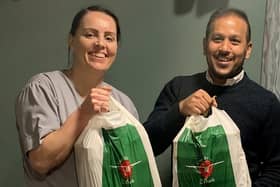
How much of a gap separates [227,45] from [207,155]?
0.43m

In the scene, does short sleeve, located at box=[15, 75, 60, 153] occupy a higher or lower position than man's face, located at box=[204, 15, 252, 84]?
lower

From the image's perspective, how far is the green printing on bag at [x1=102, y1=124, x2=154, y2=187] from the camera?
1293 millimetres

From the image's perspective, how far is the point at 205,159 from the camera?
54.9 inches

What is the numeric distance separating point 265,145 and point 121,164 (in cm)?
60

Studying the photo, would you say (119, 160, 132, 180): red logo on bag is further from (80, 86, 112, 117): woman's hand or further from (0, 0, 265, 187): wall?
(0, 0, 265, 187): wall

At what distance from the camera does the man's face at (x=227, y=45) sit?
1.65 metres

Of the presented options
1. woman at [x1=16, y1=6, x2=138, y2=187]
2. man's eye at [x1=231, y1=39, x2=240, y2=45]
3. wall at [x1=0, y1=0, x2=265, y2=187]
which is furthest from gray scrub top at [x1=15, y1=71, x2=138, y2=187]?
man's eye at [x1=231, y1=39, x2=240, y2=45]

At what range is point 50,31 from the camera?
1893 mm

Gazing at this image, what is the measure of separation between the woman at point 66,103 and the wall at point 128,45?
0.37 m

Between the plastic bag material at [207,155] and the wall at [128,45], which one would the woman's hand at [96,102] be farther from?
the wall at [128,45]

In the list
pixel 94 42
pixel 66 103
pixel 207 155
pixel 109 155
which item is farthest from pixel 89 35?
pixel 207 155

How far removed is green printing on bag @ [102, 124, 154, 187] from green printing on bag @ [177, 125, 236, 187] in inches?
6.0

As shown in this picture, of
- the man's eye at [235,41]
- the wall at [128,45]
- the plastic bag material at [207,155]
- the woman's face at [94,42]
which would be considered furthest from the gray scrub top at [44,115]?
the man's eye at [235,41]

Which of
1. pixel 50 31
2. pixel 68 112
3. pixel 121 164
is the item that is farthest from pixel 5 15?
pixel 121 164
